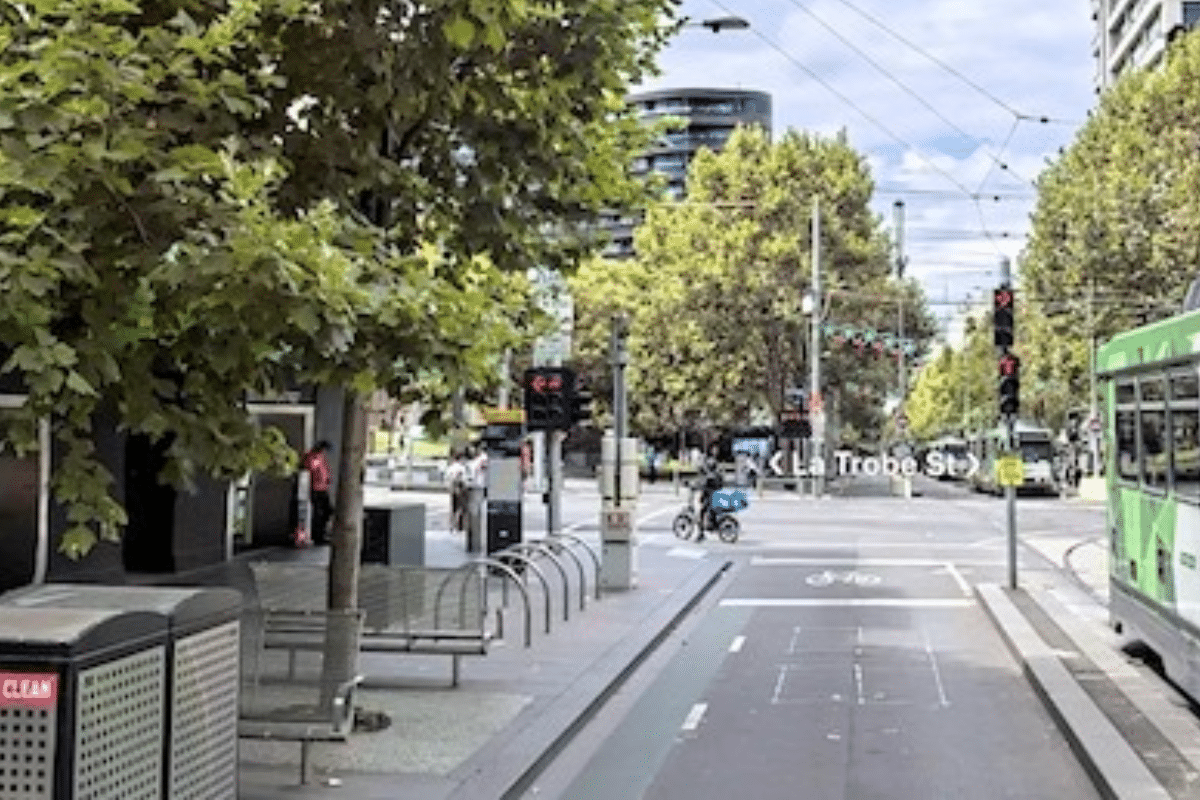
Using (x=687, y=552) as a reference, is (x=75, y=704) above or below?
above

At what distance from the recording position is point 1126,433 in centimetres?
1231

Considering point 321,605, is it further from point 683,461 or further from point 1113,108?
point 683,461

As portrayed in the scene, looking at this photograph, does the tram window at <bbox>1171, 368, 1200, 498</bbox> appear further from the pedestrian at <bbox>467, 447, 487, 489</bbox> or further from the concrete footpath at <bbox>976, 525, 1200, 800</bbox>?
the pedestrian at <bbox>467, 447, 487, 489</bbox>

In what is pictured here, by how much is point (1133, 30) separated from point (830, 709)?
91.5 m

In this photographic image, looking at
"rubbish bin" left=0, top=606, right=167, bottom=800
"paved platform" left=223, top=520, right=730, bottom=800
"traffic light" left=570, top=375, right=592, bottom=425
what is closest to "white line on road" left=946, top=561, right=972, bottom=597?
"paved platform" left=223, top=520, right=730, bottom=800

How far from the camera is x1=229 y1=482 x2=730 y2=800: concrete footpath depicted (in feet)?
25.5

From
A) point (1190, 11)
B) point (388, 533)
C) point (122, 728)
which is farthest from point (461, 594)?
point (1190, 11)

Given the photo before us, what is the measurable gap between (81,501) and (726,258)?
165 feet

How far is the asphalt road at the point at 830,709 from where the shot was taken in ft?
27.2

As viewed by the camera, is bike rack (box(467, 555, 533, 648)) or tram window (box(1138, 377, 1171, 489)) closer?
tram window (box(1138, 377, 1171, 489))

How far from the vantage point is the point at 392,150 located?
29.7ft

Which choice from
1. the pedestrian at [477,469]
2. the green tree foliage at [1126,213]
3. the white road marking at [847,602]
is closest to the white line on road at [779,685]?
the white road marking at [847,602]

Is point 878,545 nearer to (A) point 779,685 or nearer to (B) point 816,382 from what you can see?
(A) point 779,685

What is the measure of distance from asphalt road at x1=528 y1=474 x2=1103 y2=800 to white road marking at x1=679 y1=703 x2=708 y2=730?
0.6 inches
